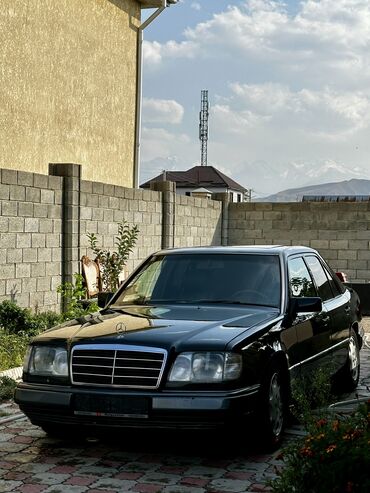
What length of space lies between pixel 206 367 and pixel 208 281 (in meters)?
1.62

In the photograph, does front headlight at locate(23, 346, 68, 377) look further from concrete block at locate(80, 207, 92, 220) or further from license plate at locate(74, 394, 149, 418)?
concrete block at locate(80, 207, 92, 220)

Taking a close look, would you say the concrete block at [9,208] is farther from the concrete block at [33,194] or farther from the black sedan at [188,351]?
the black sedan at [188,351]

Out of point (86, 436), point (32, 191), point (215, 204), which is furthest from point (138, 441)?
point (215, 204)

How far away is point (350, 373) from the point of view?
8.54m

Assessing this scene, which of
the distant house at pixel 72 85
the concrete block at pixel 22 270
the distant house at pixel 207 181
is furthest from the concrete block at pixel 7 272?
the distant house at pixel 207 181

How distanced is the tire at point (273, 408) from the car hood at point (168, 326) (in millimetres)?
394

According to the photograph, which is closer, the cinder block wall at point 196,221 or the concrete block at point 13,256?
the concrete block at point 13,256

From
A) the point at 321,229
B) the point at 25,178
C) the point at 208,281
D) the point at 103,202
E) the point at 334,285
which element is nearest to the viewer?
the point at 208,281

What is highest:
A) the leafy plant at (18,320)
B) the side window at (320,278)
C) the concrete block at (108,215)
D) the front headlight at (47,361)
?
the concrete block at (108,215)

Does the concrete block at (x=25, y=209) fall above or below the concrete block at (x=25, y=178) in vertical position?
below

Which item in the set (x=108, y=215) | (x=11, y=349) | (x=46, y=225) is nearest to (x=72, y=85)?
(x=108, y=215)

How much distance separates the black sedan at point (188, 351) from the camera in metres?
5.63

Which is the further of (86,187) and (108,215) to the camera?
(108,215)

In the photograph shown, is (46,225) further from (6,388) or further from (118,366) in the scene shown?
(118,366)
